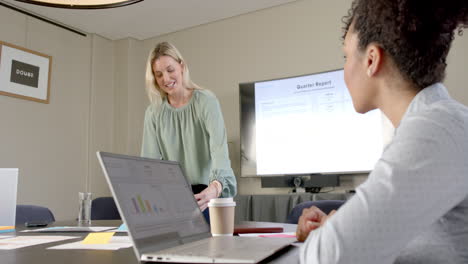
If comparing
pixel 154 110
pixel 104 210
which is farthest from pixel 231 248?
pixel 104 210

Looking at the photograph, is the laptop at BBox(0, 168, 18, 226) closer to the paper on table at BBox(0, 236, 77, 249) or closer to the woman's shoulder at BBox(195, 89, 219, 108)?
the paper on table at BBox(0, 236, 77, 249)

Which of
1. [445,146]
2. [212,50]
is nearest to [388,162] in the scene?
[445,146]

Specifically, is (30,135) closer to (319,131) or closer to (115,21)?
(115,21)

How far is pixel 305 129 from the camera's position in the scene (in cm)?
365

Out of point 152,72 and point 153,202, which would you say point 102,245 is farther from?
point 152,72

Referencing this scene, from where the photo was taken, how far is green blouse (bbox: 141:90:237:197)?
75.9 inches

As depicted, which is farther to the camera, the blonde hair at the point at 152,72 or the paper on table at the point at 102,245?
the blonde hair at the point at 152,72

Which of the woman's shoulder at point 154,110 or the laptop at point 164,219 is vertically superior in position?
the woman's shoulder at point 154,110

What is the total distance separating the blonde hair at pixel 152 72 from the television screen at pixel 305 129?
5.72ft

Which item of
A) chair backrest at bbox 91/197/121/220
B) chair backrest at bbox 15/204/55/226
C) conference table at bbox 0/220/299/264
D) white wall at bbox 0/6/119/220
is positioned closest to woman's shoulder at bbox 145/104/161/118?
chair backrest at bbox 15/204/55/226

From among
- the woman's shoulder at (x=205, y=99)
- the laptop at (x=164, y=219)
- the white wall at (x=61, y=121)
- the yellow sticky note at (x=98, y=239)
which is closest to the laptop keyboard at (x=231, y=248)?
the laptop at (x=164, y=219)

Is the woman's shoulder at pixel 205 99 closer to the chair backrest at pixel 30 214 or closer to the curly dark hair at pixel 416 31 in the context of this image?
the chair backrest at pixel 30 214

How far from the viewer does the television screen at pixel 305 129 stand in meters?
3.39

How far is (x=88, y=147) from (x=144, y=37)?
144 cm
